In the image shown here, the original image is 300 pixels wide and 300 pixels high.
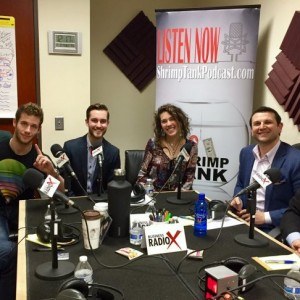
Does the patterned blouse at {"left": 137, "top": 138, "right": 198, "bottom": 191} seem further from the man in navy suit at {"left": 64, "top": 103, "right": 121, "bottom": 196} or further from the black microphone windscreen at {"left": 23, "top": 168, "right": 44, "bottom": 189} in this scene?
the black microphone windscreen at {"left": 23, "top": 168, "right": 44, "bottom": 189}

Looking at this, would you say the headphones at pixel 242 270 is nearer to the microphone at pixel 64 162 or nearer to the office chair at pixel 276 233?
the office chair at pixel 276 233

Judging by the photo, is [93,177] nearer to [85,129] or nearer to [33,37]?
[85,129]

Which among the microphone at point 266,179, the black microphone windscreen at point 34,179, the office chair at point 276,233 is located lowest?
the office chair at point 276,233

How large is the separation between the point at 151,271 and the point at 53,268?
35 cm

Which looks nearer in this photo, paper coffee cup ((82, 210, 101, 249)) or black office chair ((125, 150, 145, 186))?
paper coffee cup ((82, 210, 101, 249))

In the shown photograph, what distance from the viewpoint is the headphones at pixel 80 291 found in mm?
1009

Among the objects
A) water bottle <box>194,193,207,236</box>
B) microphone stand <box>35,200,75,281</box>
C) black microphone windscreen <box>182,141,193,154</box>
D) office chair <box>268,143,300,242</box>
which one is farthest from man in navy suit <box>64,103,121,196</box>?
microphone stand <box>35,200,75,281</box>

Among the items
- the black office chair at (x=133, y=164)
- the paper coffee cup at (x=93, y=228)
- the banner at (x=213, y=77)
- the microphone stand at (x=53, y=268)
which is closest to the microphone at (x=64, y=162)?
the paper coffee cup at (x=93, y=228)

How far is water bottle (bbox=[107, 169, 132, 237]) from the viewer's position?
1618 millimetres

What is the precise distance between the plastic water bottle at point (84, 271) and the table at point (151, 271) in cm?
4

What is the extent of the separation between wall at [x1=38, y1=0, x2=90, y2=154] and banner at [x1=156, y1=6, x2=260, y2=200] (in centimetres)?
74

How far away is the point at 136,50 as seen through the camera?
4.10 metres

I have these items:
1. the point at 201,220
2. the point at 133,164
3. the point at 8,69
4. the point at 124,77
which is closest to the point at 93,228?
the point at 201,220

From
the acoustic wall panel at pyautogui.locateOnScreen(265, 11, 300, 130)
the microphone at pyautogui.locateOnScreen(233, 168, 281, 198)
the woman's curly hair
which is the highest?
the acoustic wall panel at pyautogui.locateOnScreen(265, 11, 300, 130)
